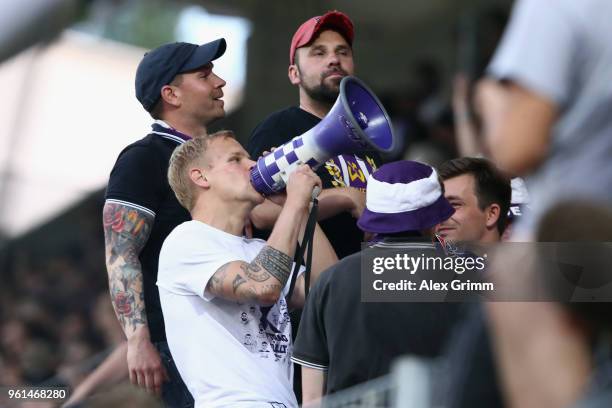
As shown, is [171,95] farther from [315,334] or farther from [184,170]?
[315,334]

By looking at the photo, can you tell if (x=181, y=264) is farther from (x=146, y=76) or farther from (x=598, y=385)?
(x=598, y=385)

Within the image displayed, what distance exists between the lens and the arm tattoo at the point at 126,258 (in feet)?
12.8

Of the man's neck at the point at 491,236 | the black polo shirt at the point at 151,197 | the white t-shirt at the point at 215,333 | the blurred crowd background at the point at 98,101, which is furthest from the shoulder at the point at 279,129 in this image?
the blurred crowd background at the point at 98,101

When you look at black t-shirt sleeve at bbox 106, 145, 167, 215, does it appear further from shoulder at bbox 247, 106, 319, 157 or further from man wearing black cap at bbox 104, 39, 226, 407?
shoulder at bbox 247, 106, 319, 157

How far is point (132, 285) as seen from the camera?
12.8ft

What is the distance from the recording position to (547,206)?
2025 millimetres

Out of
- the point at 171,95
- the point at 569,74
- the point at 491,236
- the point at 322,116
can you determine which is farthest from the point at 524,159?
the point at 171,95

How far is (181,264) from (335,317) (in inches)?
20.5

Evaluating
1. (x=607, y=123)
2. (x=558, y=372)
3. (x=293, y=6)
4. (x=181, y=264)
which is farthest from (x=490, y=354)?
(x=293, y=6)

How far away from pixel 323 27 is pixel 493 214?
0.98 metres

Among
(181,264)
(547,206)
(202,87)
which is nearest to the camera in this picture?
(547,206)

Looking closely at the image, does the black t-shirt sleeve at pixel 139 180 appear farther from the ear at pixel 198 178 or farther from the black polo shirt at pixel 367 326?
the black polo shirt at pixel 367 326

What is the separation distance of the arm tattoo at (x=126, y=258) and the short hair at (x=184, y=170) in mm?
229

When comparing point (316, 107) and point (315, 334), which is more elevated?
point (316, 107)
